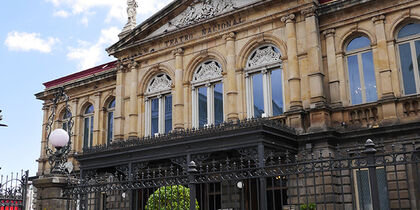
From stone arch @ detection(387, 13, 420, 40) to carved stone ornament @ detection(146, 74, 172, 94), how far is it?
10574mm

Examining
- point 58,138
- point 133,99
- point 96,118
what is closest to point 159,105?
point 133,99

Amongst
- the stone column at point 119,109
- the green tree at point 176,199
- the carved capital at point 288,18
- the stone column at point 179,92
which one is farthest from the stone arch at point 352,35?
the stone column at point 119,109

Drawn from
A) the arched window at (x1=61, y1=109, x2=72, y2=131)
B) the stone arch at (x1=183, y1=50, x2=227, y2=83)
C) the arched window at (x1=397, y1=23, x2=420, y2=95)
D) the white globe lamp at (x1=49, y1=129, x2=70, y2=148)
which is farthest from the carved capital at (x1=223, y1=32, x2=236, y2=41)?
the white globe lamp at (x1=49, y1=129, x2=70, y2=148)

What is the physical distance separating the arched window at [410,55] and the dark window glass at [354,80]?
1.69 m

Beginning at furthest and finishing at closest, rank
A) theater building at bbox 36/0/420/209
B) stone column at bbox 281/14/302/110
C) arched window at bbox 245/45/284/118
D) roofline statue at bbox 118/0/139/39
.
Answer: roofline statue at bbox 118/0/139/39 → arched window at bbox 245/45/284/118 → stone column at bbox 281/14/302/110 → theater building at bbox 36/0/420/209

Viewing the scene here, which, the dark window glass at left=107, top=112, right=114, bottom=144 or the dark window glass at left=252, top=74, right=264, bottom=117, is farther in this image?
the dark window glass at left=107, top=112, right=114, bottom=144

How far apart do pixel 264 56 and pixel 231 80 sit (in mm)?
1798

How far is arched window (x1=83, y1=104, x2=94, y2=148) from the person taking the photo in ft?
94.0

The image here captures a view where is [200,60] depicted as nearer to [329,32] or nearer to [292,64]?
[292,64]

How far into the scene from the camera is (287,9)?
770 inches

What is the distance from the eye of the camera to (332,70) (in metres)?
18.8

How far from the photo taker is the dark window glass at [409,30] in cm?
1766

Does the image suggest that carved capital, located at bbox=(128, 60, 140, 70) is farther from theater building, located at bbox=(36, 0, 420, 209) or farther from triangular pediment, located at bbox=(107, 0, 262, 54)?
triangular pediment, located at bbox=(107, 0, 262, 54)

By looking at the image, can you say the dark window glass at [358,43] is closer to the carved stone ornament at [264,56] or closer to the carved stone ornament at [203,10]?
the carved stone ornament at [264,56]
